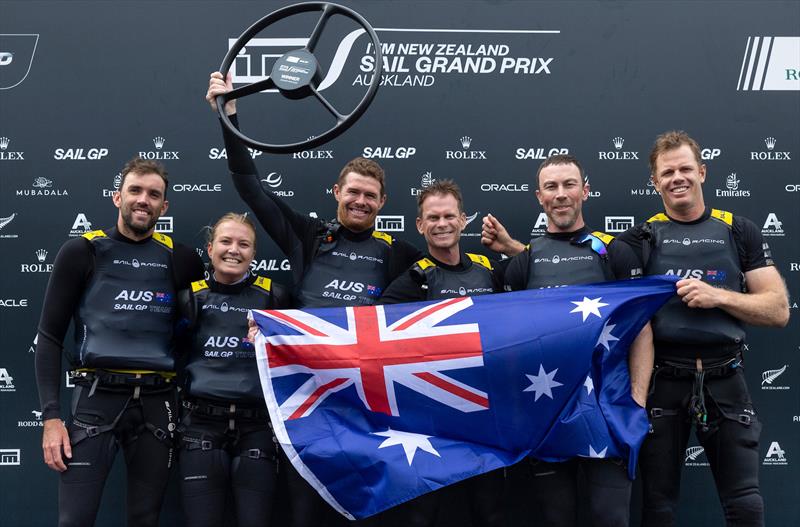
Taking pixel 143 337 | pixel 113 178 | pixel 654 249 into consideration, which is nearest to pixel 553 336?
pixel 654 249

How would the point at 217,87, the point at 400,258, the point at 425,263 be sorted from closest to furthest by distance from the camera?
the point at 217,87
the point at 425,263
the point at 400,258

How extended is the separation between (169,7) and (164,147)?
987mm

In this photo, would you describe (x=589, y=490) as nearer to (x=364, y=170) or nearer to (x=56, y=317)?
(x=364, y=170)

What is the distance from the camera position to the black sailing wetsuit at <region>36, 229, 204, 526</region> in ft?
11.3

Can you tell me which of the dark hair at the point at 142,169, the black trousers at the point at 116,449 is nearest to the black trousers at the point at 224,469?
the black trousers at the point at 116,449

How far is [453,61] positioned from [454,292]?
1.82m

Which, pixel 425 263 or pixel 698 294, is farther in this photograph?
pixel 425 263

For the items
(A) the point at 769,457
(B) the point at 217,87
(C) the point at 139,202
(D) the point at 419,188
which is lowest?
(A) the point at 769,457

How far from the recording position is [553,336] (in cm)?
329

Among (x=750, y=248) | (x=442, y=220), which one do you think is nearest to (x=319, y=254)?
(x=442, y=220)

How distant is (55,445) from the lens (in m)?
3.38

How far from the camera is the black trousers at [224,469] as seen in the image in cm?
346

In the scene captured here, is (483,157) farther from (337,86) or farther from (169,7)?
(169,7)

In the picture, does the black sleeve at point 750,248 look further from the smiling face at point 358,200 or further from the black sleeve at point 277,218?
the black sleeve at point 277,218
